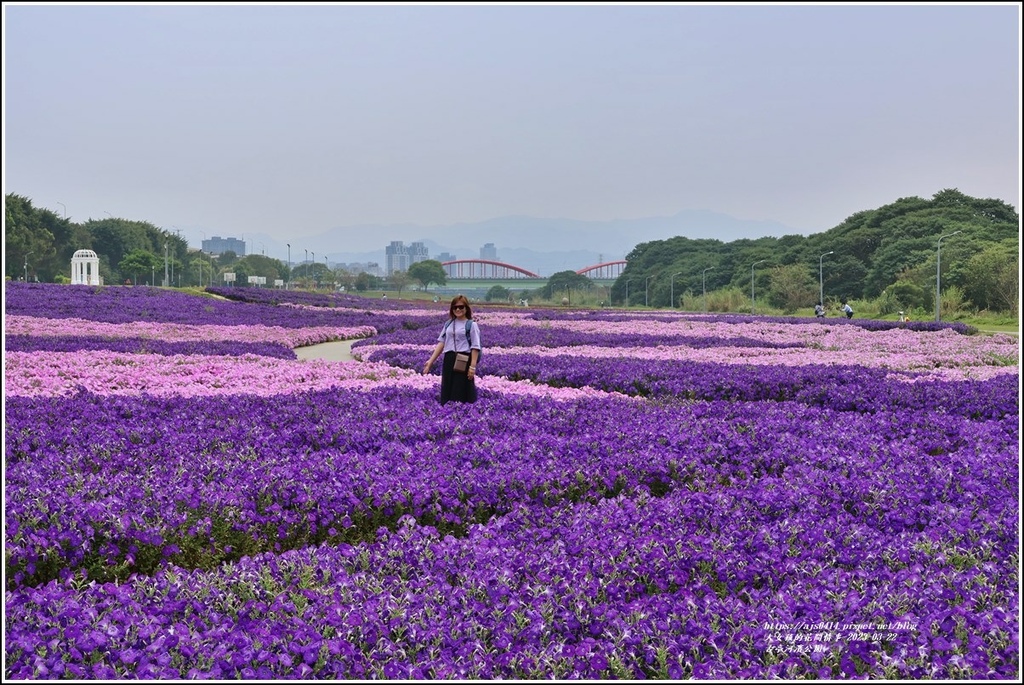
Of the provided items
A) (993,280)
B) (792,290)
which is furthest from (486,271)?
(993,280)

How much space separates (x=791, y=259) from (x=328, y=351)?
223 feet

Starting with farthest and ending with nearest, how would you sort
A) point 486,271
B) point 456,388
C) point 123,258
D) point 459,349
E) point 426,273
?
point 486,271
point 426,273
point 123,258
point 456,388
point 459,349

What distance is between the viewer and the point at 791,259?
80.2 meters

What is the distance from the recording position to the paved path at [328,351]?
18172mm

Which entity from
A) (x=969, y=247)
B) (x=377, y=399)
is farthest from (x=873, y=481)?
(x=969, y=247)

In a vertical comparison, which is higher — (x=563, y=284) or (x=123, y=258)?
(x=123, y=258)

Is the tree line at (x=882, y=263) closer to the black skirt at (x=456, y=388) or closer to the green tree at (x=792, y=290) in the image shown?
the green tree at (x=792, y=290)

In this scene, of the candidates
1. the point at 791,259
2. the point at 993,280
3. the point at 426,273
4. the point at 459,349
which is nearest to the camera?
the point at 459,349

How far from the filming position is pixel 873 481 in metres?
6.11

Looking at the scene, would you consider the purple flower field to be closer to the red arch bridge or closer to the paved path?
the paved path

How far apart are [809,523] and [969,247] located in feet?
174

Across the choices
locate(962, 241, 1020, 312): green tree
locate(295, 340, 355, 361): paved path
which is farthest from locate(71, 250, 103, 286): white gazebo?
locate(962, 241, 1020, 312): green tree

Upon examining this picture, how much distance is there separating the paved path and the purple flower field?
22.3 feet

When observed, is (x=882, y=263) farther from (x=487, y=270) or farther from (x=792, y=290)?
(x=487, y=270)
